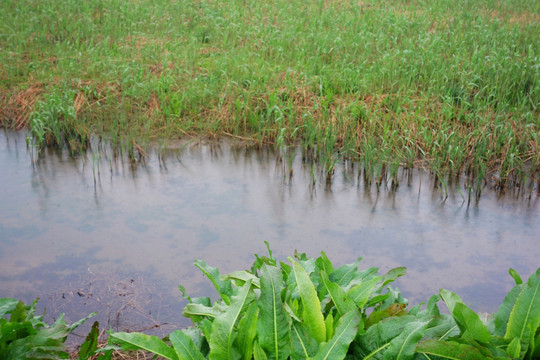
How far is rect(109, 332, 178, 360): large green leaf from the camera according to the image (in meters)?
1.32

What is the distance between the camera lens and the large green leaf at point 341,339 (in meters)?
1.24

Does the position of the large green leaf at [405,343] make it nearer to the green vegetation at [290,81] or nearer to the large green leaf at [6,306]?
the large green leaf at [6,306]

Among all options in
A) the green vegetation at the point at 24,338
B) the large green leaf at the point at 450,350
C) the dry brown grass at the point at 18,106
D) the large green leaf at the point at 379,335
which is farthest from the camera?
the dry brown grass at the point at 18,106

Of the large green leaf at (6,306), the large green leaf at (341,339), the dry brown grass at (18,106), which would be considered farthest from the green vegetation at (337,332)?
the dry brown grass at (18,106)

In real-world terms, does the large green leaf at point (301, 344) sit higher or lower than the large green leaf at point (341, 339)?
lower

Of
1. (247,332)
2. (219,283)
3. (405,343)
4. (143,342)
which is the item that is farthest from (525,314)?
(143,342)

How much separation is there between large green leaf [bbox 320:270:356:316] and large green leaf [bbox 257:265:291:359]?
0.16 metres

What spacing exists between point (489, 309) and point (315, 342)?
178cm

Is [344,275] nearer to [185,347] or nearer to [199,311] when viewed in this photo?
[199,311]

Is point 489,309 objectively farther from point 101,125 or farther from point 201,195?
point 101,125

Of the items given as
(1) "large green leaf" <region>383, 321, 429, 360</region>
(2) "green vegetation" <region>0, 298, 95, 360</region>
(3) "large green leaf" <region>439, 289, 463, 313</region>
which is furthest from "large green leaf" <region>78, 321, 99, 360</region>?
(3) "large green leaf" <region>439, 289, 463, 313</region>

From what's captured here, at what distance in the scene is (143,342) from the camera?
133cm

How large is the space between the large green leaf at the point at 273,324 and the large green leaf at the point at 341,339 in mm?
96

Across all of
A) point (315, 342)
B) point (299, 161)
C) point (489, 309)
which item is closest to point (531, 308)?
point (315, 342)
